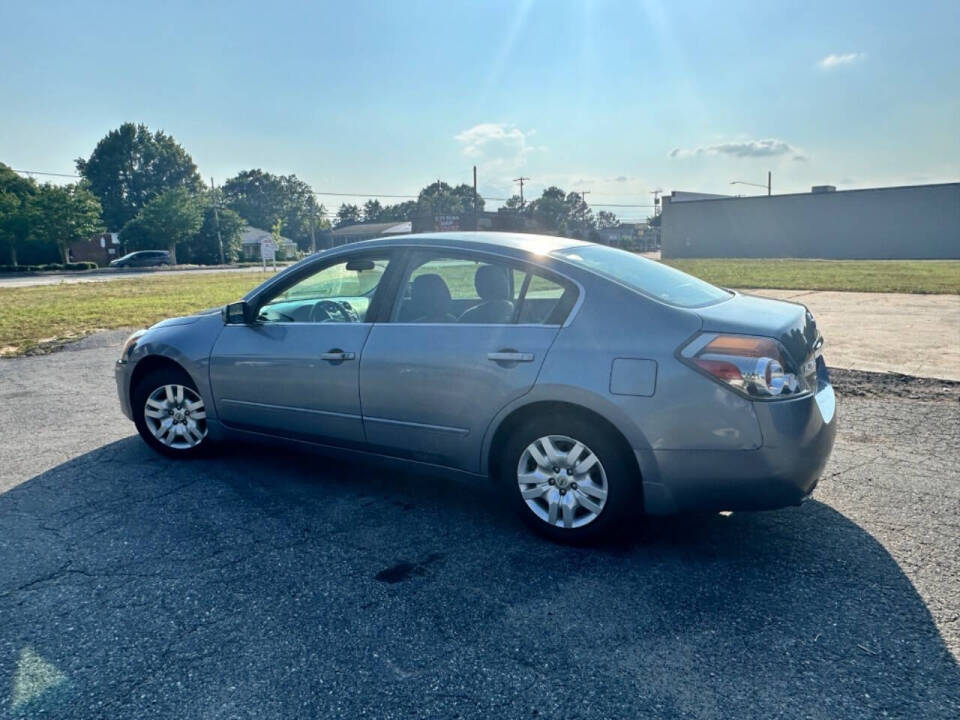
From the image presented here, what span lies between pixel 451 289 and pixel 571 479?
1.42m

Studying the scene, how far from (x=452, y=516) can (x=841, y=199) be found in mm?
56063

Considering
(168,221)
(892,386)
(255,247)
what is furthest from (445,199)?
(892,386)

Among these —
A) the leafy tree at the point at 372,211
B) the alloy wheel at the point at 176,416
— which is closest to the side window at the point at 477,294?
the alloy wheel at the point at 176,416

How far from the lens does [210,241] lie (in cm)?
6444

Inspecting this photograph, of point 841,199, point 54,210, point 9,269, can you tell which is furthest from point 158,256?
point 841,199

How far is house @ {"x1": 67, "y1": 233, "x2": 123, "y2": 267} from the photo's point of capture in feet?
189

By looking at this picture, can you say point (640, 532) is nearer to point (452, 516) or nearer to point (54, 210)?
point (452, 516)

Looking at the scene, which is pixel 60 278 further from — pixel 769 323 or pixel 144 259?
pixel 769 323

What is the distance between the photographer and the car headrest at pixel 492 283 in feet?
11.9

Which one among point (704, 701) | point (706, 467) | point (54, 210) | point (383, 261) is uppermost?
point (54, 210)

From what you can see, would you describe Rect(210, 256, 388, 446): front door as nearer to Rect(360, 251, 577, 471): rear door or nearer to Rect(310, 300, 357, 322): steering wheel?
Rect(310, 300, 357, 322): steering wheel

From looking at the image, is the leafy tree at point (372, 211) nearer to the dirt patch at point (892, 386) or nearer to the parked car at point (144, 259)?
the parked car at point (144, 259)

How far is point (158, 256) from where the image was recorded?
176 feet

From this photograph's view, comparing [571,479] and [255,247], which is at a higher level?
[255,247]
